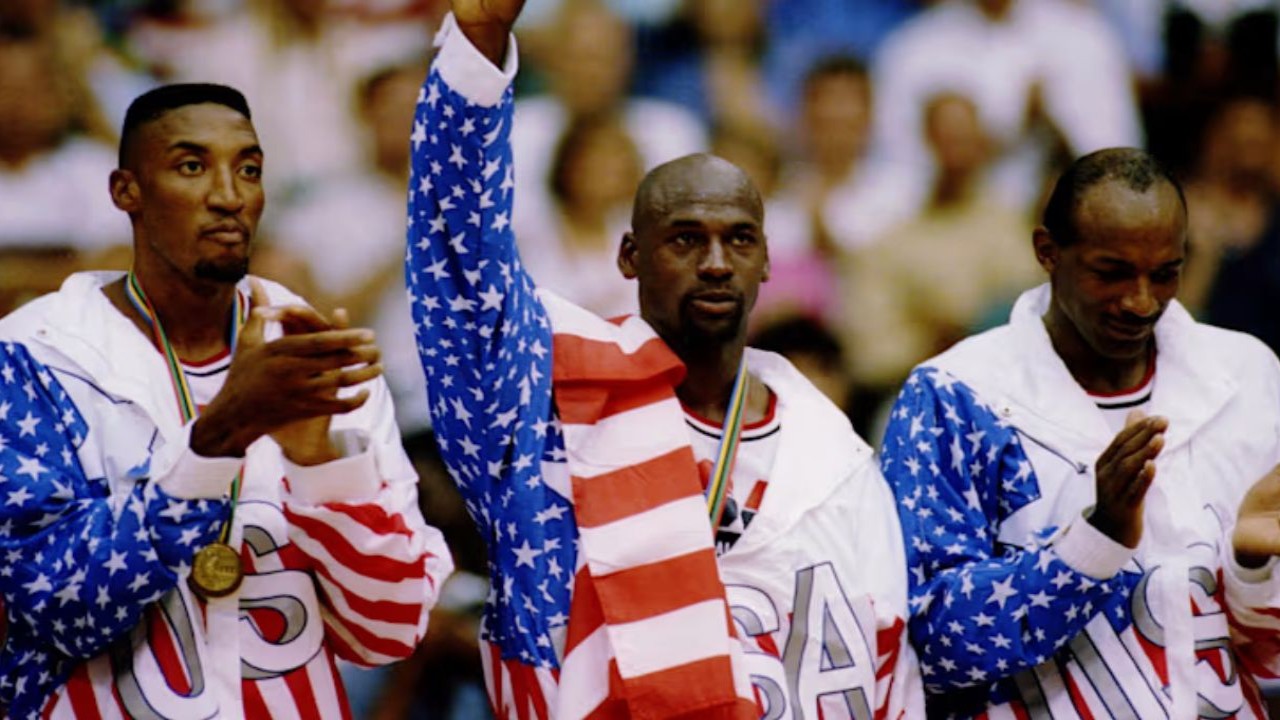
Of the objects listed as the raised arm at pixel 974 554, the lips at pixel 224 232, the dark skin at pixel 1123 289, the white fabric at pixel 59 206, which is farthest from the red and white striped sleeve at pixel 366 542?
the white fabric at pixel 59 206

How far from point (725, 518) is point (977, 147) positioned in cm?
251

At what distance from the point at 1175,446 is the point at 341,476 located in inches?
68.1

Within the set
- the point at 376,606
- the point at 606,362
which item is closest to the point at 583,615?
the point at 376,606

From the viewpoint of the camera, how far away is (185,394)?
383 cm

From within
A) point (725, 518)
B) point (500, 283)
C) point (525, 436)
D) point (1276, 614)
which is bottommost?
point (1276, 614)

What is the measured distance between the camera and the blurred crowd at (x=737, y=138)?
5418mm

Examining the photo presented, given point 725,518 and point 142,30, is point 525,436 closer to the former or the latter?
point 725,518

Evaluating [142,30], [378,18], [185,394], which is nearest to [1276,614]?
[185,394]

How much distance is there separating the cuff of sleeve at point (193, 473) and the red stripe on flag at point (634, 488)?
0.65m

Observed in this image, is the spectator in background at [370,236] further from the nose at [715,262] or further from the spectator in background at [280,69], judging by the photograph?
the nose at [715,262]

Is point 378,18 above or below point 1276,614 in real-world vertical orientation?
above

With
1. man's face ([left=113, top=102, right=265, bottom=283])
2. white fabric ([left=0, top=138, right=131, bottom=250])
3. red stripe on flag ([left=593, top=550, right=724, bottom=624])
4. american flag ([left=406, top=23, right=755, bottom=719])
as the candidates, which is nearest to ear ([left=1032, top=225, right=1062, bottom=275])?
Answer: american flag ([left=406, top=23, right=755, bottom=719])

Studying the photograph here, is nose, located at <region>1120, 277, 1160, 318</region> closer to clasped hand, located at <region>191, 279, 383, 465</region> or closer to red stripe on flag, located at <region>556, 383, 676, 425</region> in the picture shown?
red stripe on flag, located at <region>556, 383, 676, 425</region>

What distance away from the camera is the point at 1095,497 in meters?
4.13
